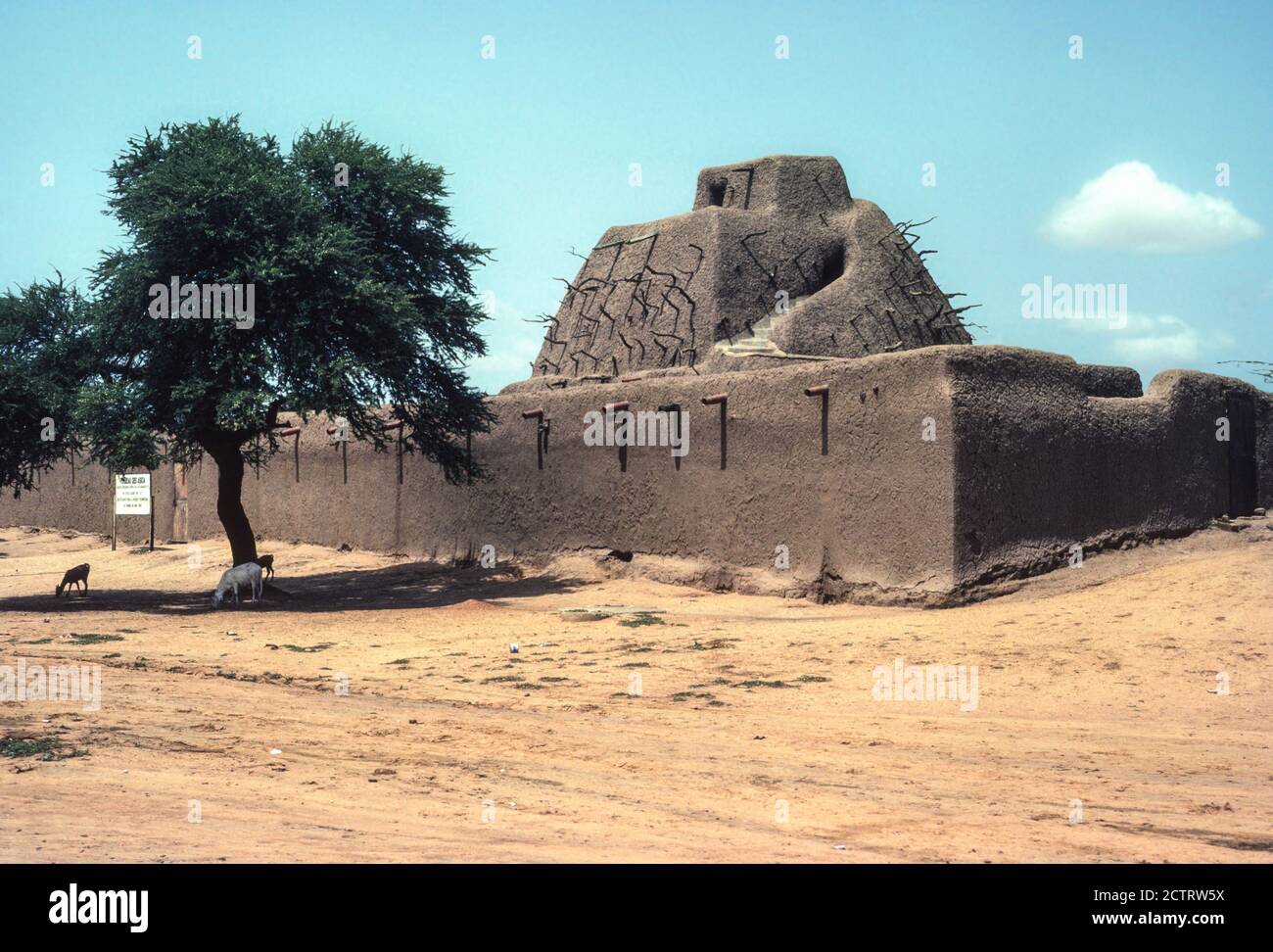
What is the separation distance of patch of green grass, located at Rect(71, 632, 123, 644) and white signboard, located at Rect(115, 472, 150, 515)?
13281mm

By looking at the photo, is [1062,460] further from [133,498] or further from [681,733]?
[133,498]

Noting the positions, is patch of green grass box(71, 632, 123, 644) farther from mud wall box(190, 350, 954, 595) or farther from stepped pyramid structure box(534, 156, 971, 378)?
stepped pyramid structure box(534, 156, 971, 378)

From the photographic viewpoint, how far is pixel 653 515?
687 inches

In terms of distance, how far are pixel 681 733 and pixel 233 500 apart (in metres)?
13.1

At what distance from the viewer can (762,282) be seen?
75.6 feet

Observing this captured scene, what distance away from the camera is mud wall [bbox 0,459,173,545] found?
27.9 m

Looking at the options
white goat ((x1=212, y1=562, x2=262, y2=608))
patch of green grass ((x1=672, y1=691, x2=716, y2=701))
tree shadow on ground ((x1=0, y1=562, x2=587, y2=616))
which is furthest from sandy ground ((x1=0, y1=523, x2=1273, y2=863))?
white goat ((x1=212, y1=562, x2=262, y2=608))

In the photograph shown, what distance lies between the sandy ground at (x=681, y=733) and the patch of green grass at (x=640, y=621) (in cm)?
6

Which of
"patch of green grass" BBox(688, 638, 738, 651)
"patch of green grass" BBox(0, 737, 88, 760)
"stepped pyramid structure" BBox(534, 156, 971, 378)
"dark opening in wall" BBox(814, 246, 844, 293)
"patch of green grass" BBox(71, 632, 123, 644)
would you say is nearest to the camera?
"patch of green grass" BBox(0, 737, 88, 760)

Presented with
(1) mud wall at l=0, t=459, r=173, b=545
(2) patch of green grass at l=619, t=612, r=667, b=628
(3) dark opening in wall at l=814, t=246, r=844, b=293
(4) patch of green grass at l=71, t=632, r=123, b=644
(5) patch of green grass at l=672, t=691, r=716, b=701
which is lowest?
(4) patch of green grass at l=71, t=632, r=123, b=644

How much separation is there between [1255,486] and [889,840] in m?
14.2

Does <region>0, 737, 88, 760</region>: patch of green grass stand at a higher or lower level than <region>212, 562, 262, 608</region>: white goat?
lower
